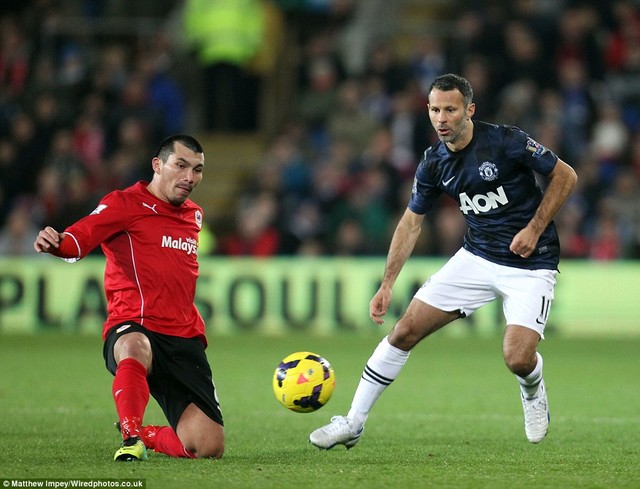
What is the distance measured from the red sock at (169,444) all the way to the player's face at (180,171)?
4.38ft

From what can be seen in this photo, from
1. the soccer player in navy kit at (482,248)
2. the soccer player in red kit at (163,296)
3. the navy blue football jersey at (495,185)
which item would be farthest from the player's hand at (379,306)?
the soccer player in red kit at (163,296)

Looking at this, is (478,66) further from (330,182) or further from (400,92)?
(330,182)

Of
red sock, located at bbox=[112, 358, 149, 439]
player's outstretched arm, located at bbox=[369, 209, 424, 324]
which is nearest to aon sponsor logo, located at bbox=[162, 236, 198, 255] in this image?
red sock, located at bbox=[112, 358, 149, 439]

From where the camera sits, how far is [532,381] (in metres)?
7.26

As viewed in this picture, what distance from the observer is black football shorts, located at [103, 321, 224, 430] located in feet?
22.2

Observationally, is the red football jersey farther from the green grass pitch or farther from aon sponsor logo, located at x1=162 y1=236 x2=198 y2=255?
the green grass pitch

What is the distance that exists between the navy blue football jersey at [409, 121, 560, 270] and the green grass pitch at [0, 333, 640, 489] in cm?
120

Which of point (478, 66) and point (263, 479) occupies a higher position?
point (478, 66)

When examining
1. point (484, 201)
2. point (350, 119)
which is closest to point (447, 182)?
point (484, 201)

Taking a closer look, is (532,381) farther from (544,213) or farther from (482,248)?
(544,213)

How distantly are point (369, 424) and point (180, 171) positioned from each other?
251 cm

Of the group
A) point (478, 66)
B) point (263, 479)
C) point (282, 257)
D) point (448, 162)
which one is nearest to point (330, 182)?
Result: point (282, 257)

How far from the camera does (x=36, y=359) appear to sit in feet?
40.8

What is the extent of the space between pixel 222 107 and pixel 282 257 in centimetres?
340
